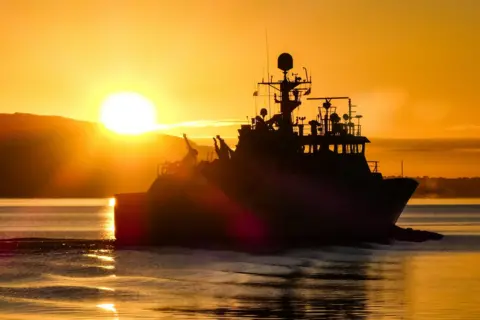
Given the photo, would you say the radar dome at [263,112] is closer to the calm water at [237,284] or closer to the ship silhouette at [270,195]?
the ship silhouette at [270,195]

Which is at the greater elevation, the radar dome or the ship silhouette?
the radar dome

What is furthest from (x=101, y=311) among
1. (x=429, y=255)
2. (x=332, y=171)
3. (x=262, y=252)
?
(x=332, y=171)

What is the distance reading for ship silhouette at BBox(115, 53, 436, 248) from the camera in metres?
77.9

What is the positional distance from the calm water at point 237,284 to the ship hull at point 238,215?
15.0 feet

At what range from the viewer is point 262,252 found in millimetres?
70562

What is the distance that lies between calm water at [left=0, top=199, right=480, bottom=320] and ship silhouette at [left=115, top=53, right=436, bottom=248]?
207 inches

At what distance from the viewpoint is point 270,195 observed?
255 feet

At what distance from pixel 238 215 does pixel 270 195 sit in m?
3.17

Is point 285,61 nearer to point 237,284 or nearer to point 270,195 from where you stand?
point 270,195

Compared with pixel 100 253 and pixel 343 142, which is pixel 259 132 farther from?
pixel 100 253

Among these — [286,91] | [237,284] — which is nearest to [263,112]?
[286,91]

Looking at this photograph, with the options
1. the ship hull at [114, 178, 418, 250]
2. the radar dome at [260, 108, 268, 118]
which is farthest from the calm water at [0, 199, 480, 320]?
the radar dome at [260, 108, 268, 118]

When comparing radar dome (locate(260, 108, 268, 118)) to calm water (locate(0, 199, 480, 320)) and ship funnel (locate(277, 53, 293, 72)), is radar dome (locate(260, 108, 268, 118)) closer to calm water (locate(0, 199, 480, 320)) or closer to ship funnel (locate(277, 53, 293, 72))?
ship funnel (locate(277, 53, 293, 72))

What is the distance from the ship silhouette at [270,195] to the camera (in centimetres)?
7794
